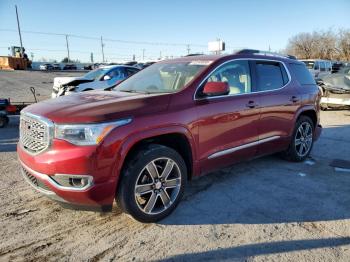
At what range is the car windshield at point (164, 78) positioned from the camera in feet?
14.0

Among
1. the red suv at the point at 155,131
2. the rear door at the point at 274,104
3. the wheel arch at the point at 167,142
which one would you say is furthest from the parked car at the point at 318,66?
the wheel arch at the point at 167,142

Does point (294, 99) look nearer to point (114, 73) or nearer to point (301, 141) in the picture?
point (301, 141)

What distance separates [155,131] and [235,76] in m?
1.73

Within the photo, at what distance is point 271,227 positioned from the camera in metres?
3.59

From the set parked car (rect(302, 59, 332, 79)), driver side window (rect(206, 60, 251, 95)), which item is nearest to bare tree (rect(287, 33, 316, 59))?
parked car (rect(302, 59, 332, 79))

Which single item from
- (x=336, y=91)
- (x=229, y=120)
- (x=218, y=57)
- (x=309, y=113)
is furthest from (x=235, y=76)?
(x=336, y=91)

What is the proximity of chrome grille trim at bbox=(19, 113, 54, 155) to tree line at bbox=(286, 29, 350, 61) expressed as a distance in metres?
67.5

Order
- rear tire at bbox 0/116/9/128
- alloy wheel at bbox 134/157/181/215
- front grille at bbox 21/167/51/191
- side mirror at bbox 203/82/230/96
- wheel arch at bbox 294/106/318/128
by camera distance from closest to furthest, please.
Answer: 1. front grille at bbox 21/167/51/191
2. alloy wheel at bbox 134/157/181/215
3. side mirror at bbox 203/82/230/96
4. wheel arch at bbox 294/106/318/128
5. rear tire at bbox 0/116/9/128

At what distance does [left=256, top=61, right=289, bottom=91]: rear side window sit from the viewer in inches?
197

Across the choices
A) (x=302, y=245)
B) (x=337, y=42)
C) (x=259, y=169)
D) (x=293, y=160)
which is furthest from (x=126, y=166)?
(x=337, y=42)

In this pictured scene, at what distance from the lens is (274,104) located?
511cm

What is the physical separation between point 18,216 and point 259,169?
365 cm

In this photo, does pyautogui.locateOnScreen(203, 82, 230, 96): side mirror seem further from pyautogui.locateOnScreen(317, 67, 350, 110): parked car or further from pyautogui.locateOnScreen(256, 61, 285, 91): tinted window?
pyautogui.locateOnScreen(317, 67, 350, 110): parked car

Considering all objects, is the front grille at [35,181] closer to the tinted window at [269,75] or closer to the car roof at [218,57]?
the car roof at [218,57]
